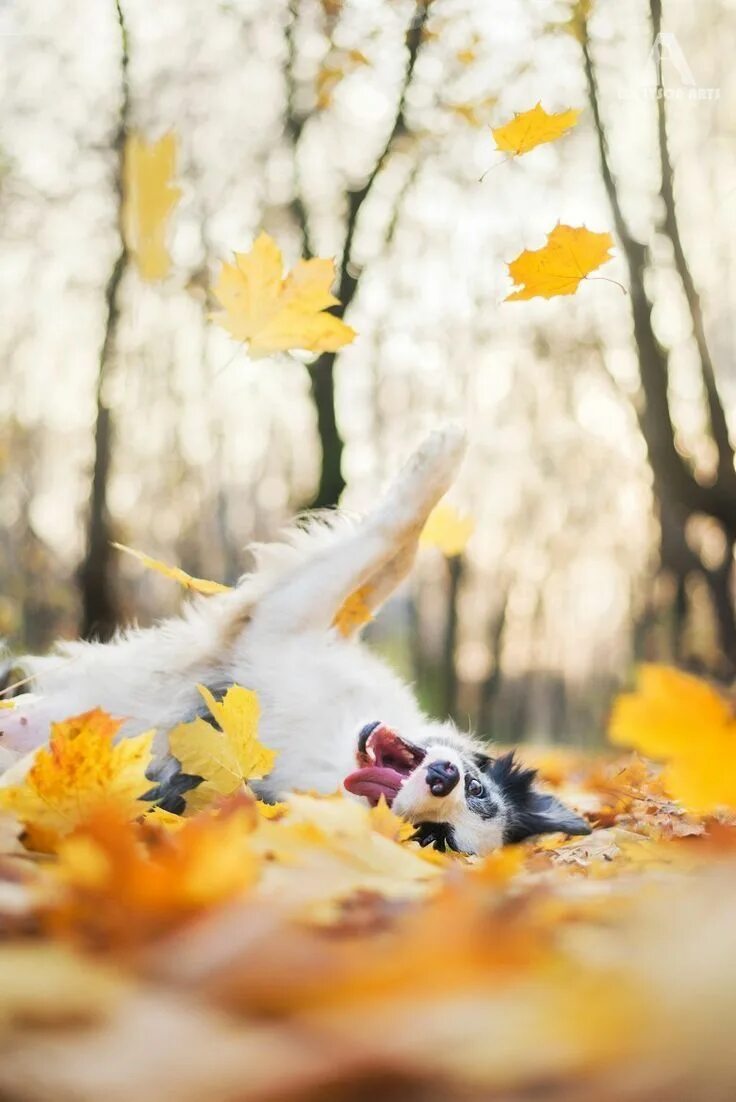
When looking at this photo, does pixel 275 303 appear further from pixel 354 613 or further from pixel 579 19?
pixel 579 19

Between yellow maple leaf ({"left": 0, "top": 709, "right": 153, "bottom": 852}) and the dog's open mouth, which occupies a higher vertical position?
yellow maple leaf ({"left": 0, "top": 709, "right": 153, "bottom": 852})

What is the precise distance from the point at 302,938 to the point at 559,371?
19197mm

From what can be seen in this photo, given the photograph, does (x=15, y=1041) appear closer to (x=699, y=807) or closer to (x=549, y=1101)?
(x=549, y=1101)

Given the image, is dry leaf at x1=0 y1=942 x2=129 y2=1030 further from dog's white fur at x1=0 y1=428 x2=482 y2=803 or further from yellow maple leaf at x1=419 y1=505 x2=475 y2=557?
yellow maple leaf at x1=419 y1=505 x2=475 y2=557

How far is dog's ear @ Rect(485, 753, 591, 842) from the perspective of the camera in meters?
3.26

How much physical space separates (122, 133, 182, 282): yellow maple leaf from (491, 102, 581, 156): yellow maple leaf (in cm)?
97

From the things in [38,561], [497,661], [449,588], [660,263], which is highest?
[660,263]

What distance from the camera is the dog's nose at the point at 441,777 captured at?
2809mm

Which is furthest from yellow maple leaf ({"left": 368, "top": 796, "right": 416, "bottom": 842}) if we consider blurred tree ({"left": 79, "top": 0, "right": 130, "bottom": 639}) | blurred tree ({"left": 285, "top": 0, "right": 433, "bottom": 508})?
blurred tree ({"left": 79, "top": 0, "right": 130, "bottom": 639})

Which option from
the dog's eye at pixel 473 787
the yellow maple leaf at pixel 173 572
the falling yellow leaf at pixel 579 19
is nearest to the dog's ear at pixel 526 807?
the dog's eye at pixel 473 787

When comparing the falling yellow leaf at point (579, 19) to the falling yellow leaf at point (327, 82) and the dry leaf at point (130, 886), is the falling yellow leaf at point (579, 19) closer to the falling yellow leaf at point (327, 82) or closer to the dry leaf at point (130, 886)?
the falling yellow leaf at point (327, 82)

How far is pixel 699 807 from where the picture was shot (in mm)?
1511

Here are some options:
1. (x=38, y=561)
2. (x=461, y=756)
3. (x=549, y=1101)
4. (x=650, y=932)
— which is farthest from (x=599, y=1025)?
(x=38, y=561)

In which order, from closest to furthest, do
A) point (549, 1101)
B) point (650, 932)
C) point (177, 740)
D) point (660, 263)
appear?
1. point (549, 1101)
2. point (650, 932)
3. point (177, 740)
4. point (660, 263)
